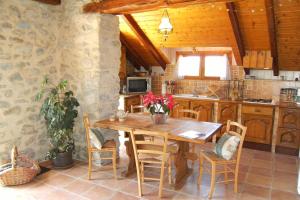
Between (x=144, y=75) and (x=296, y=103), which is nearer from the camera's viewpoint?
(x=296, y=103)

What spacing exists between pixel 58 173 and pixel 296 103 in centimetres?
449

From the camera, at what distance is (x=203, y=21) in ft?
14.6

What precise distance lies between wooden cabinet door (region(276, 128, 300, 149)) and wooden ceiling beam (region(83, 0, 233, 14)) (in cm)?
304

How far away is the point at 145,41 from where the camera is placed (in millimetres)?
5434

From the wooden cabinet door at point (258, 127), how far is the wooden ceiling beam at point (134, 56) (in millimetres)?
3019

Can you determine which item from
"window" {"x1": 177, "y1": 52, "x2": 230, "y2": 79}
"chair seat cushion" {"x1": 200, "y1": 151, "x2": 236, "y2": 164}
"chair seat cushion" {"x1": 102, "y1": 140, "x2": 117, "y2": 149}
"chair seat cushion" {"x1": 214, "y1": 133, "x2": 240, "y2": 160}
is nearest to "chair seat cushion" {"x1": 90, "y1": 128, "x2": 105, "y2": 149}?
"chair seat cushion" {"x1": 102, "y1": 140, "x2": 117, "y2": 149}

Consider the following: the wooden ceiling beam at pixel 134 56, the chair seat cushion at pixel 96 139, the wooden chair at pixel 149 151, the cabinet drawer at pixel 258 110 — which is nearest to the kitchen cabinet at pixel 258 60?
the cabinet drawer at pixel 258 110

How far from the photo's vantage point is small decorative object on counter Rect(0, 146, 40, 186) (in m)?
3.02

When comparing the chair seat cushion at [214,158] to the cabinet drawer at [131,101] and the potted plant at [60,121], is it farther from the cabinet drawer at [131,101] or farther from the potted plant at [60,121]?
the cabinet drawer at [131,101]

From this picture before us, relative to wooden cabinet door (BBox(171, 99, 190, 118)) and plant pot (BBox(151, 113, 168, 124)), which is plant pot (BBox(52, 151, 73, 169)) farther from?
wooden cabinet door (BBox(171, 99, 190, 118))

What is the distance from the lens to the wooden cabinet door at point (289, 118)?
4352mm

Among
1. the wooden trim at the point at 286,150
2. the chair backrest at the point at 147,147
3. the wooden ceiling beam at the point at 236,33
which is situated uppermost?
the wooden ceiling beam at the point at 236,33

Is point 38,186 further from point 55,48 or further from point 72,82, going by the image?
point 55,48

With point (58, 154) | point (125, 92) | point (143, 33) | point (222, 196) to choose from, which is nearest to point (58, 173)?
point (58, 154)
